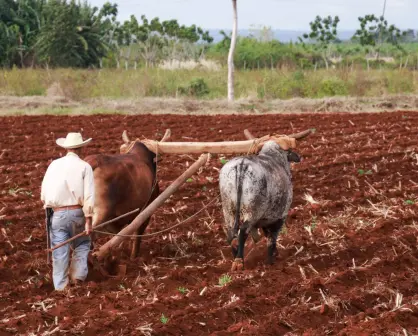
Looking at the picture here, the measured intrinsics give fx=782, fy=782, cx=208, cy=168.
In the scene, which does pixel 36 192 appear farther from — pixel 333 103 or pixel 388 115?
pixel 333 103

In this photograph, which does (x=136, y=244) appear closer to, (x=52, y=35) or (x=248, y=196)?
(x=248, y=196)

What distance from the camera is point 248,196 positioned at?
732 cm

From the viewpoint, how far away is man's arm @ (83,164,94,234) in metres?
6.74

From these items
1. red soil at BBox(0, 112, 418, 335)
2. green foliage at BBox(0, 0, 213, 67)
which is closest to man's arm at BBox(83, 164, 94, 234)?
red soil at BBox(0, 112, 418, 335)

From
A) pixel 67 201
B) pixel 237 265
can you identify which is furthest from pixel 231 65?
pixel 67 201

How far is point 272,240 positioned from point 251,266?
337 mm

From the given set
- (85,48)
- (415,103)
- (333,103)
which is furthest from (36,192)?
(85,48)

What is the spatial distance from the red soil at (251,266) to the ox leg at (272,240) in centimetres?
14

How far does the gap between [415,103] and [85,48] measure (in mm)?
16158

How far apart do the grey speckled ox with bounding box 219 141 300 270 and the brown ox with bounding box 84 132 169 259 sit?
1018 millimetres

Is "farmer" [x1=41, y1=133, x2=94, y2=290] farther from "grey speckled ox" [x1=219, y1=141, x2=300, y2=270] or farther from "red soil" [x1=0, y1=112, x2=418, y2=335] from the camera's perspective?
"grey speckled ox" [x1=219, y1=141, x2=300, y2=270]

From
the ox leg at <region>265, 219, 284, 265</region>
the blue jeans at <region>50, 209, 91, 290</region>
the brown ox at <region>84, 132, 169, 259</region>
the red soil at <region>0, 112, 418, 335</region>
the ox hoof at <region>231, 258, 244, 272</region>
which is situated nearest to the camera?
the red soil at <region>0, 112, 418, 335</region>

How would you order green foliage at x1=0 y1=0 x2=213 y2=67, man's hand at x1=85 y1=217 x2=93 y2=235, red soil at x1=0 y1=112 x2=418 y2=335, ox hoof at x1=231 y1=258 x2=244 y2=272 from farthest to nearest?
1. green foliage at x1=0 y1=0 x2=213 y2=67
2. ox hoof at x1=231 y1=258 x2=244 y2=272
3. man's hand at x1=85 y1=217 x2=93 y2=235
4. red soil at x1=0 y1=112 x2=418 y2=335

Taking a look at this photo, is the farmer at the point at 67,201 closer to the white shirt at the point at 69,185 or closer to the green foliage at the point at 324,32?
the white shirt at the point at 69,185
